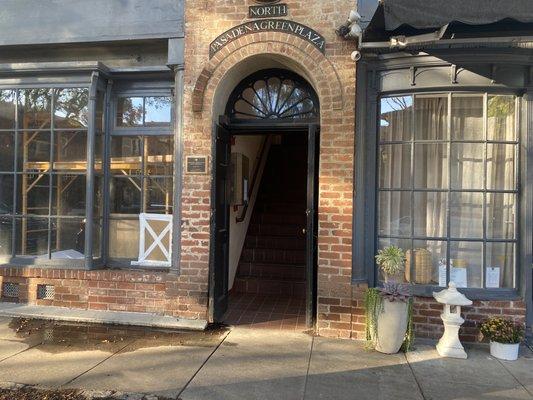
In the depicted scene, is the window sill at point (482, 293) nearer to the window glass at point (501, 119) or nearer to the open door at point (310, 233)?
the open door at point (310, 233)

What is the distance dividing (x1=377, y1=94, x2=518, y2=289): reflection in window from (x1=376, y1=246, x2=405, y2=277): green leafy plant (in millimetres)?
346

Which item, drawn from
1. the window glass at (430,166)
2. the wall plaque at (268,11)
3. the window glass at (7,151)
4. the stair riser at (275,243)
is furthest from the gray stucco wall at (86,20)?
the stair riser at (275,243)

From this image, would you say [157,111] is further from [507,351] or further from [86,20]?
[507,351]

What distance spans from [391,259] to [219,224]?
2207 millimetres

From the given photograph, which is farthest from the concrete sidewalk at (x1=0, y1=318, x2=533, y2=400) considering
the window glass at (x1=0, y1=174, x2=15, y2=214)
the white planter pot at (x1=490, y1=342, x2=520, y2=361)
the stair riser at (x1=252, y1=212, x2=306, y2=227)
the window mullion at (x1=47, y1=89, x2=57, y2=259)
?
the stair riser at (x1=252, y1=212, x2=306, y2=227)

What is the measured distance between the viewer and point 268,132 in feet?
19.7

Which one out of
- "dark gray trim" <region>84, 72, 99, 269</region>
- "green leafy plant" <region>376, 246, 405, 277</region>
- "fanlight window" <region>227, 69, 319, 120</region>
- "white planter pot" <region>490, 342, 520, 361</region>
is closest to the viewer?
"white planter pot" <region>490, 342, 520, 361</region>

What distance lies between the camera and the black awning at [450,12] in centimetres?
382

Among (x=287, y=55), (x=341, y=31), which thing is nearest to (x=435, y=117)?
(x=341, y=31)

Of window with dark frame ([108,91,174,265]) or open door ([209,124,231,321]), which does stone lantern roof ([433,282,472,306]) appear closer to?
open door ([209,124,231,321])

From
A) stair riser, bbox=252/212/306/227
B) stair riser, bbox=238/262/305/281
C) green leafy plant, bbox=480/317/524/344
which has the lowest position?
green leafy plant, bbox=480/317/524/344

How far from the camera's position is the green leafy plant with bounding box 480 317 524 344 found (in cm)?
461

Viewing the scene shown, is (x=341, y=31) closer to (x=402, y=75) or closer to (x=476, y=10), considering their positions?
(x=402, y=75)

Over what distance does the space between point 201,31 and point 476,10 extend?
3172 millimetres
